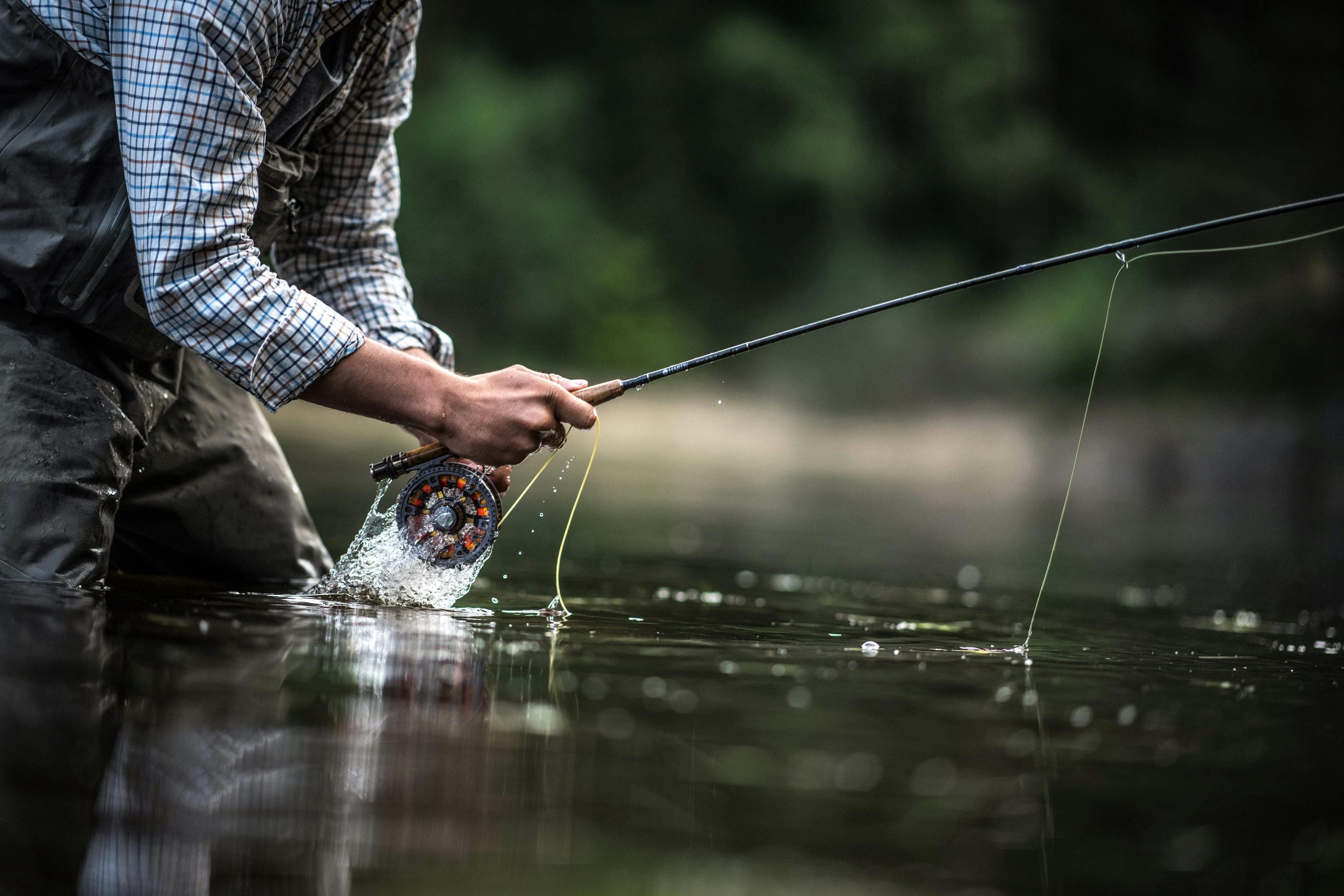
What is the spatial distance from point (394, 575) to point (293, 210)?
72cm

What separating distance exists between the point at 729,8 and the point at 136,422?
2077 centimetres

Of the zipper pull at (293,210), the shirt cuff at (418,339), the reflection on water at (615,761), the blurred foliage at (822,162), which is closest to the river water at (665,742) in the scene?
the reflection on water at (615,761)

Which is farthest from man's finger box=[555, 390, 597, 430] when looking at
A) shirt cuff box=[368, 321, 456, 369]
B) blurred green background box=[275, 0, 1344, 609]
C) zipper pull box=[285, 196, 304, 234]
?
blurred green background box=[275, 0, 1344, 609]

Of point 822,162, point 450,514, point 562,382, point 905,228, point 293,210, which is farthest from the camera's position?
point 905,228

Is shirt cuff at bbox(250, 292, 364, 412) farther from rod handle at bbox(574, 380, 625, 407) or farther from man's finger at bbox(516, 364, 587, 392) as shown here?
rod handle at bbox(574, 380, 625, 407)

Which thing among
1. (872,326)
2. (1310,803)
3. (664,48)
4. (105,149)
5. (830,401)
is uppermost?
(664,48)

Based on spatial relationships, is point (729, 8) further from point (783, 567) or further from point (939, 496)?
point (783, 567)

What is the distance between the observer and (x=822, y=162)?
21.2 m

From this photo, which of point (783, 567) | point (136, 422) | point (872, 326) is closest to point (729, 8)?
point (872, 326)

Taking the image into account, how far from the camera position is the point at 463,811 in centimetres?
115

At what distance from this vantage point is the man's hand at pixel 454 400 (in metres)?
2.11

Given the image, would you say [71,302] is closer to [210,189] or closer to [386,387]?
[210,189]

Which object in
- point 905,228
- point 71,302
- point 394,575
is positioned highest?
point 905,228

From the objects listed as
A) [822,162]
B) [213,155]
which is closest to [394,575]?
[213,155]
